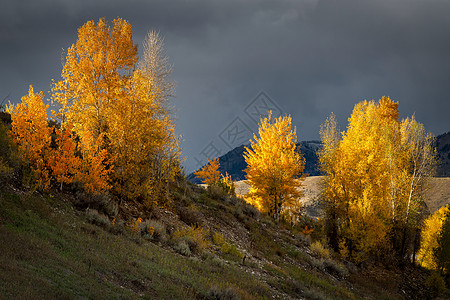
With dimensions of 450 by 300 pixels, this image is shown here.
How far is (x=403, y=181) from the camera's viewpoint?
25016 millimetres

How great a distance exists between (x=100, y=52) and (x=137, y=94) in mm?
4998

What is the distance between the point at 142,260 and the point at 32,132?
7305 mm

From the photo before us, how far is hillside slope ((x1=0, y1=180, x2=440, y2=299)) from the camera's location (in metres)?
6.07

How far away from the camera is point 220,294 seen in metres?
7.84

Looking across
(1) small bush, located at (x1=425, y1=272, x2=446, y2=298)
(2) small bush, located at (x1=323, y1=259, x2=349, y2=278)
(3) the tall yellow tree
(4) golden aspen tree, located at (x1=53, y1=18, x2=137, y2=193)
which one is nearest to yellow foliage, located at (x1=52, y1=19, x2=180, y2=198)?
(4) golden aspen tree, located at (x1=53, y1=18, x2=137, y2=193)

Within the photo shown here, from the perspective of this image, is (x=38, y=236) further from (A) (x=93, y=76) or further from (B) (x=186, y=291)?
(A) (x=93, y=76)

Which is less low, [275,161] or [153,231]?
[275,161]

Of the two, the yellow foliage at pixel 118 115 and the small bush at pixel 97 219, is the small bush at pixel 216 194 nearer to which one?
the yellow foliage at pixel 118 115

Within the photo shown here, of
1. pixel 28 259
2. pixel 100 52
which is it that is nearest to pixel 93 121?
pixel 100 52

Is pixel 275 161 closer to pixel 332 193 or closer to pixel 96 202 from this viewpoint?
pixel 332 193

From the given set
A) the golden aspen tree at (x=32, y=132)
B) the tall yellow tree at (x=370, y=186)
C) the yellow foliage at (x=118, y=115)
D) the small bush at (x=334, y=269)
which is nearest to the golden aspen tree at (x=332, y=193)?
the tall yellow tree at (x=370, y=186)

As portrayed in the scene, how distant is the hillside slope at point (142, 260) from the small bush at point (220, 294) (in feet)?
0.09

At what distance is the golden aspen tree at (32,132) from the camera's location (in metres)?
11.2

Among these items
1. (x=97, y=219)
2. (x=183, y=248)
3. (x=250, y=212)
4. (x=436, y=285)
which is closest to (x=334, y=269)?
(x=250, y=212)
